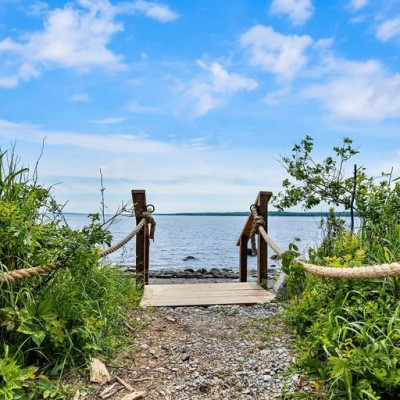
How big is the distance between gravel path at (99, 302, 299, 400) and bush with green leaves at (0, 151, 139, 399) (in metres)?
0.39

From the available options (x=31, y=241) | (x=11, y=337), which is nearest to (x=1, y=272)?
(x=31, y=241)

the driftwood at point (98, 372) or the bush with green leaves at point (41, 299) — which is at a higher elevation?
the bush with green leaves at point (41, 299)

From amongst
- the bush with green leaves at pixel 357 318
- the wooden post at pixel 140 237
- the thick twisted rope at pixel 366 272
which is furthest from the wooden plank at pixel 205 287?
the thick twisted rope at pixel 366 272

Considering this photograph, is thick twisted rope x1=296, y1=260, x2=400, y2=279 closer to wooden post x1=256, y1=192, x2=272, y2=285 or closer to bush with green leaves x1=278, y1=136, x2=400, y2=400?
bush with green leaves x1=278, y1=136, x2=400, y2=400

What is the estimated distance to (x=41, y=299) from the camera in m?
2.88

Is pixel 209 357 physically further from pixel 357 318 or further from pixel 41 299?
pixel 41 299

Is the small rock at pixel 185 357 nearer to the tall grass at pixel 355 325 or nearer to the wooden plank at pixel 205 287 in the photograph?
the tall grass at pixel 355 325

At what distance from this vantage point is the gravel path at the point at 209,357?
2.68m

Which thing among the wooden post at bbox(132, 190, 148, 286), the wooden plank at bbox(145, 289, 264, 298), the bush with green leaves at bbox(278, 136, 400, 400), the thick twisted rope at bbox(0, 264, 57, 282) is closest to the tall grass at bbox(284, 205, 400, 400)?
the bush with green leaves at bbox(278, 136, 400, 400)

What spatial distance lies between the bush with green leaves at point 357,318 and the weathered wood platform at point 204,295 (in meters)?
1.14

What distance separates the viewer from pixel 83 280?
3.41 meters

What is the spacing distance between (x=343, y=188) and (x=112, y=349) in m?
6.15

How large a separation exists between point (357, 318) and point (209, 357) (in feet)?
4.26

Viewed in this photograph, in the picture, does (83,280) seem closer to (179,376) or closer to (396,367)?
(179,376)
